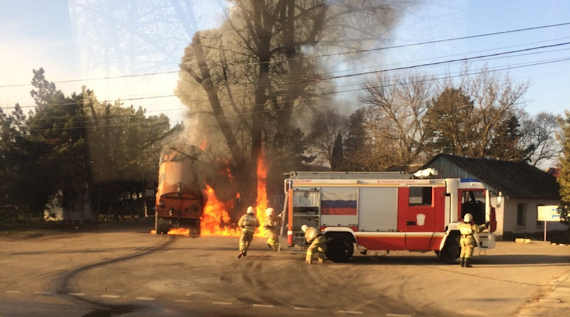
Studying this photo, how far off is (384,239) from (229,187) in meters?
12.5

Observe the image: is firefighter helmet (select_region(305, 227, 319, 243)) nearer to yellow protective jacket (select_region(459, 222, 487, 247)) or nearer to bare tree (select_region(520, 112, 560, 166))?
yellow protective jacket (select_region(459, 222, 487, 247))

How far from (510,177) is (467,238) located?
62.3 feet

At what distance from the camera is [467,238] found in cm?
1346

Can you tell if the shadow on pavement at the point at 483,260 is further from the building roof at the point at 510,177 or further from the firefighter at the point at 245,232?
the building roof at the point at 510,177

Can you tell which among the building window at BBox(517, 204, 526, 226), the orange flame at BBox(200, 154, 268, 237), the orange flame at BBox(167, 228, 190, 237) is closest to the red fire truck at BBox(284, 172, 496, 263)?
the orange flame at BBox(200, 154, 268, 237)

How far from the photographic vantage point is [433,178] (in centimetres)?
1447

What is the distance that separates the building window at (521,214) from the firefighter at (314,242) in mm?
18820

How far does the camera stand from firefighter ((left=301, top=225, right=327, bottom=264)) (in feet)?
45.2

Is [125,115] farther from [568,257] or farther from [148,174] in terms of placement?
[568,257]

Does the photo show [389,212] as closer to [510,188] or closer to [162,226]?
[162,226]

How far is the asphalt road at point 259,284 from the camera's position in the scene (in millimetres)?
8414

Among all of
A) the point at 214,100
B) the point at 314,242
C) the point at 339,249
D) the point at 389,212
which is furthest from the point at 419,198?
the point at 214,100

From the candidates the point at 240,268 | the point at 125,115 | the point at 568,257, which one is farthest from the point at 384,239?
the point at 125,115

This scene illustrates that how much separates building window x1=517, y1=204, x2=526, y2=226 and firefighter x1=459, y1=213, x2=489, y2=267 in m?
17.0
